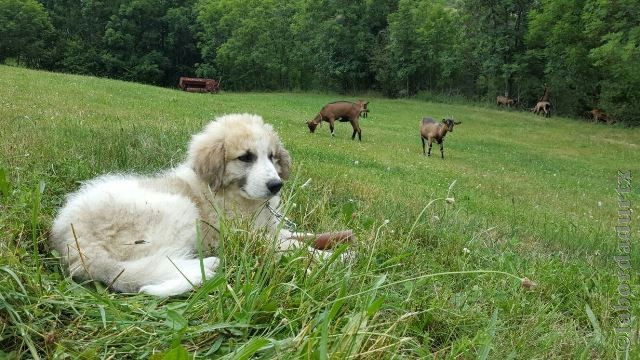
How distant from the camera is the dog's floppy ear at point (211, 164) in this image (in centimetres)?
421

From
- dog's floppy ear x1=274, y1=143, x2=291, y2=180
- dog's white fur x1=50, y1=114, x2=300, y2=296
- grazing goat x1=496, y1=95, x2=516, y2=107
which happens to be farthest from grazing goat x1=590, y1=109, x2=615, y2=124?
dog's white fur x1=50, y1=114, x2=300, y2=296

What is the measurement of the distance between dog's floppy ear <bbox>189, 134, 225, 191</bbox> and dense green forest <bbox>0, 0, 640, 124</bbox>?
39.6 meters

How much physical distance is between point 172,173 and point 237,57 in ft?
185

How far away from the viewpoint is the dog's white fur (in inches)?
104

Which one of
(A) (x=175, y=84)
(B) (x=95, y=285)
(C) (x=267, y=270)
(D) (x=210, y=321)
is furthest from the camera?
(A) (x=175, y=84)

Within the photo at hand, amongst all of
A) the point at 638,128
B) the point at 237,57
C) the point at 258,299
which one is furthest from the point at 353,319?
the point at 237,57

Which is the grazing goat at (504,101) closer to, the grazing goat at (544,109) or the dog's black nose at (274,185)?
the grazing goat at (544,109)

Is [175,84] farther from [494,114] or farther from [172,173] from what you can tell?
[172,173]

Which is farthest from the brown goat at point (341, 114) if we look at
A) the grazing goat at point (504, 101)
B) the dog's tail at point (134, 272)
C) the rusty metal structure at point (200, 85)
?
the rusty metal structure at point (200, 85)

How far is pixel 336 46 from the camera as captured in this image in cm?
5788

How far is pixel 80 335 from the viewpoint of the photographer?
183 centimetres

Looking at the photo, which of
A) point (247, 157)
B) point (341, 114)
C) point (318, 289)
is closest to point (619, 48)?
point (341, 114)

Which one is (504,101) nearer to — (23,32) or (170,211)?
(170,211)

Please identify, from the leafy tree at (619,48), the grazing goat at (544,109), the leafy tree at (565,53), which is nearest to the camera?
the leafy tree at (619,48)
